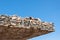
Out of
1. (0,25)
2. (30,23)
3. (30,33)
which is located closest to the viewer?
(0,25)

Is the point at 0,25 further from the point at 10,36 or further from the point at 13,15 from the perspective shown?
the point at 10,36

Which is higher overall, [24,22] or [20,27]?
[24,22]

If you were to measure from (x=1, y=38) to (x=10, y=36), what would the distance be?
0.42 m

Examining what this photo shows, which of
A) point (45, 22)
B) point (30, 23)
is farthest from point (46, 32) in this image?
point (30, 23)

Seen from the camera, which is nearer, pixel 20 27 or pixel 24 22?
pixel 20 27

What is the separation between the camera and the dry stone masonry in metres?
9.14

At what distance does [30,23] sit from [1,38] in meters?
1.68

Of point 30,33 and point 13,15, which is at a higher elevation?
point 13,15

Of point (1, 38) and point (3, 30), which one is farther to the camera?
point (1, 38)

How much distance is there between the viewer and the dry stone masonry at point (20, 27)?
9141 mm

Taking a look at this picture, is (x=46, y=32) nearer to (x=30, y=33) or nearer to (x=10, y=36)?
(x=30, y=33)

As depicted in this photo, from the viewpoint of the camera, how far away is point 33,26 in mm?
9633

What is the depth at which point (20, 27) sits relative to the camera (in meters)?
9.35

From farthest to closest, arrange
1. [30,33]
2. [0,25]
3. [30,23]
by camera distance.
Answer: [30,33], [30,23], [0,25]
